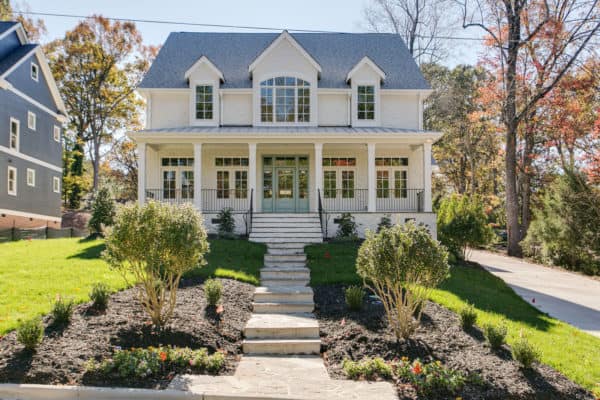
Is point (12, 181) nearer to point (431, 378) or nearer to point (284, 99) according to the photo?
point (284, 99)

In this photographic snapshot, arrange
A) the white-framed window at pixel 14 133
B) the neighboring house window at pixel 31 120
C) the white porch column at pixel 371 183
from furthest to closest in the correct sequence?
the neighboring house window at pixel 31 120
the white-framed window at pixel 14 133
the white porch column at pixel 371 183

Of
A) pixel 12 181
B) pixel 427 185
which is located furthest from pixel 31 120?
pixel 427 185

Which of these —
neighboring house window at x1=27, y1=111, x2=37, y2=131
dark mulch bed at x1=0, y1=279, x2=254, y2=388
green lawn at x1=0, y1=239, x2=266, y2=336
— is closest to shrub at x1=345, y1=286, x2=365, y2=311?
dark mulch bed at x1=0, y1=279, x2=254, y2=388

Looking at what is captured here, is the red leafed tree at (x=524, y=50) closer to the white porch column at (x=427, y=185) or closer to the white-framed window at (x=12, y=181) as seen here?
the white porch column at (x=427, y=185)

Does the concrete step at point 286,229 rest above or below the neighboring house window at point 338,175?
below

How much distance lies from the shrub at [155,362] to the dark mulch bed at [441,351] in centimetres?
160

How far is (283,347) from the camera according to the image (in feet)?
21.9

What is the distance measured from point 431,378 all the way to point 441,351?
1.11m

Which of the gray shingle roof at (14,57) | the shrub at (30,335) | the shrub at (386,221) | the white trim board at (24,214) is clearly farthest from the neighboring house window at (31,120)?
the shrub at (30,335)

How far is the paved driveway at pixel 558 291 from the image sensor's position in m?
9.14

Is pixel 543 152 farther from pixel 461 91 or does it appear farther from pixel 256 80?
pixel 256 80

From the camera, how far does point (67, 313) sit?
6.42 meters

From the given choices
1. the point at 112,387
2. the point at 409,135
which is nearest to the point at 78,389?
the point at 112,387

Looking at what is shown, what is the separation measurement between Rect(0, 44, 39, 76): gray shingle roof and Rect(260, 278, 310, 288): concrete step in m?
17.6
